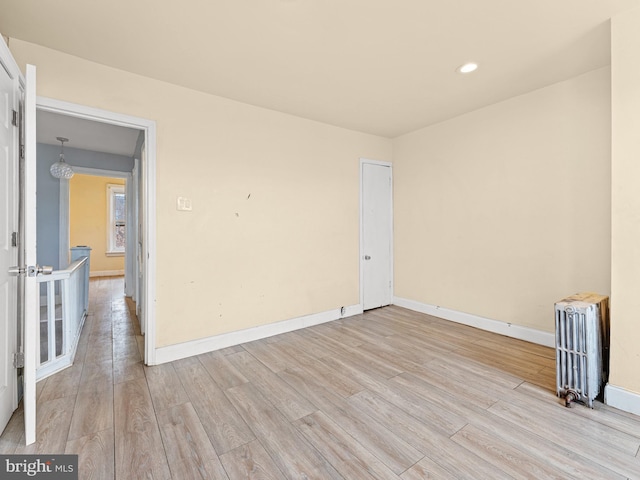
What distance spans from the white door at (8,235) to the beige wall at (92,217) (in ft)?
21.6

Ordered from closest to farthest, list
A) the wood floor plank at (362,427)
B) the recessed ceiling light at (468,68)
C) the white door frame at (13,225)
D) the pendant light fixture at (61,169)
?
the wood floor plank at (362,427) → the white door frame at (13,225) → the recessed ceiling light at (468,68) → the pendant light fixture at (61,169)

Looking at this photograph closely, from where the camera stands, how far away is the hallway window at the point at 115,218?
7.82 m

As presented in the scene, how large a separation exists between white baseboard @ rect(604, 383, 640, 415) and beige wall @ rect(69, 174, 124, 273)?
9312mm

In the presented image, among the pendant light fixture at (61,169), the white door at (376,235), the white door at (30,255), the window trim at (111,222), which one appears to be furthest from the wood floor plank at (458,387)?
the window trim at (111,222)

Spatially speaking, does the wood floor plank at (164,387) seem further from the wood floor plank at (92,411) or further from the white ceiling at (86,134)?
the white ceiling at (86,134)

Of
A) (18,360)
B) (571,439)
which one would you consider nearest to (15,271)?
(18,360)

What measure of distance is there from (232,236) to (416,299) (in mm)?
2744

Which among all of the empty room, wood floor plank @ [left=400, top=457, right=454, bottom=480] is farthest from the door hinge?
wood floor plank @ [left=400, top=457, right=454, bottom=480]

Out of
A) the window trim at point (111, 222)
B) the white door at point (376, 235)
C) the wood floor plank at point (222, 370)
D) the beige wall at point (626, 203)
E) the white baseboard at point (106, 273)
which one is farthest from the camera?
the window trim at point (111, 222)

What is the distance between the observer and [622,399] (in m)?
1.97

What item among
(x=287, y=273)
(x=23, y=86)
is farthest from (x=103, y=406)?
(x=23, y=86)

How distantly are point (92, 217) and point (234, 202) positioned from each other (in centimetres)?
664

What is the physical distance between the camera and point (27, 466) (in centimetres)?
149

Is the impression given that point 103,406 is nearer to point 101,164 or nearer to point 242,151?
point 242,151
